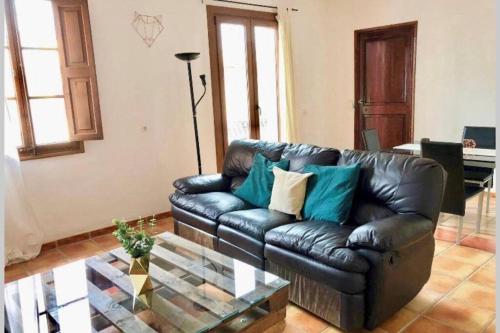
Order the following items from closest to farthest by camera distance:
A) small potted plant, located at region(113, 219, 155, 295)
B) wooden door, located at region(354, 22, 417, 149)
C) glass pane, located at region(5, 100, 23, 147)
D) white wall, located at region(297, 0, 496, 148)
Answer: small potted plant, located at region(113, 219, 155, 295) → glass pane, located at region(5, 100, 23, 147) → white wall, located at region(297, 0, 496, 148) → wooden door, located at region(354, 22, 417, 149)

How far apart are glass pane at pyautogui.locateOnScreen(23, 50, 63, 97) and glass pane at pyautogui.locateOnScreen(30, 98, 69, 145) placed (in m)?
0.08

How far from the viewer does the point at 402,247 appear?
201cm

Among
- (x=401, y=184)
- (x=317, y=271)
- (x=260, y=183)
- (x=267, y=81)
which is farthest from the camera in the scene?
(x=267, y=81)

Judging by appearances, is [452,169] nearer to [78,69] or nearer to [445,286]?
[445,286]

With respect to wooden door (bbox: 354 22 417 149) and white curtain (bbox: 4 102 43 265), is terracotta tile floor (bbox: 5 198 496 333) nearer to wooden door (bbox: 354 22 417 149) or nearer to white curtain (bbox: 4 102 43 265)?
white curtain (bbox: 4 102 43 265)

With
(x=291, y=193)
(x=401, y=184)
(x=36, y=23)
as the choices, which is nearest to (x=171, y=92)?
(x=36, y=23)

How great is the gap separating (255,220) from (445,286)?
53.2 inches

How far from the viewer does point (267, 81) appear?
5.15 meters

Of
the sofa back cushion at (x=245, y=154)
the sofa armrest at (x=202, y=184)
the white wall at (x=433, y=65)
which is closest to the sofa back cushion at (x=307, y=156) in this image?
the sofa back cushion at (x=245, y=154)

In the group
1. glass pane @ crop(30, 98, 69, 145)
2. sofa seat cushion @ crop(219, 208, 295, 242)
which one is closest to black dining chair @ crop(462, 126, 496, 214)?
sofa seat cushion @ crop(219, 208, 295, 242)

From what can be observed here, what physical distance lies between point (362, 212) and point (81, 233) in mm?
2674

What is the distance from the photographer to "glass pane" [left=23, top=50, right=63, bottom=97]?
328 centimetres

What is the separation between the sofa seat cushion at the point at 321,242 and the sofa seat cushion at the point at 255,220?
3.6 inches

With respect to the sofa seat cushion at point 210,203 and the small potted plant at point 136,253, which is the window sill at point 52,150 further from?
the small potted plant at point 136,253
